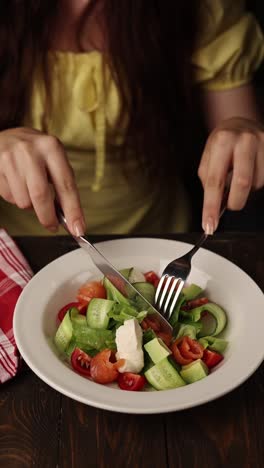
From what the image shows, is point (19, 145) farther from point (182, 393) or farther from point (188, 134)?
point (188, 134)

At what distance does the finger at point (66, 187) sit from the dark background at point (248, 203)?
2.49 feet

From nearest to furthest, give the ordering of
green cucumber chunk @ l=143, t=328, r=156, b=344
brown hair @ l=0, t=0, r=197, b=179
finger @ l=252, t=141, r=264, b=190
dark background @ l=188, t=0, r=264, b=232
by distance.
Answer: green cucumber chunk @ l=143, t=328, r=156, b=344
finger @ l=252, t=141, r=264, b=190
brown hair @ l=0, t=0, r=197, b=179
dark background @ l=188, t=0, r=264, b=232

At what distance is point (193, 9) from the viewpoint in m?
1.41

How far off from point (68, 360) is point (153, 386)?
0.14 m

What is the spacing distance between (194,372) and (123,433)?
0.13m

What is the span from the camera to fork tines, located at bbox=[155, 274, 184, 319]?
3.15 ft

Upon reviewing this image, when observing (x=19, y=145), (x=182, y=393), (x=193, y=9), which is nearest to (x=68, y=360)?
(x=182, y=393)

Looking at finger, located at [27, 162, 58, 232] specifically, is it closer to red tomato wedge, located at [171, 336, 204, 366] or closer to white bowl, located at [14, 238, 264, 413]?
white bowl, located at [14, 238, 264, 413]

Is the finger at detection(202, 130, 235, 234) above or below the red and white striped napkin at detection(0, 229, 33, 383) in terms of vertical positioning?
above

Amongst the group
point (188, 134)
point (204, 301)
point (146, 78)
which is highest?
point (146, 78)

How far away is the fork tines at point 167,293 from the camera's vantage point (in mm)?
961

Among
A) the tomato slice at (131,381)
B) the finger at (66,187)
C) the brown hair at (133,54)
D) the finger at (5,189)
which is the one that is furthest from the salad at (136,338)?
the brown hair at (133,54)

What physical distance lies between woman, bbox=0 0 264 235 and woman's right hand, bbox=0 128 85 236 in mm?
233

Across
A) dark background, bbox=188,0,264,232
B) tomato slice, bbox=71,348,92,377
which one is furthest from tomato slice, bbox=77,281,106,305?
dark background, bbox=188,0,264,232
